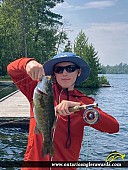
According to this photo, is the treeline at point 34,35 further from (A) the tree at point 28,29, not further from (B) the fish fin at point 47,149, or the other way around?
(B) the fish fin at point 47,149

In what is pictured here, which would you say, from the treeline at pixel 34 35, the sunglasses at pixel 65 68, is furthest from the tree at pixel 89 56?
the sunglasses at pixel 65 68

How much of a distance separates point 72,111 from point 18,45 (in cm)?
5401

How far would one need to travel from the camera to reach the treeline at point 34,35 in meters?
54.8

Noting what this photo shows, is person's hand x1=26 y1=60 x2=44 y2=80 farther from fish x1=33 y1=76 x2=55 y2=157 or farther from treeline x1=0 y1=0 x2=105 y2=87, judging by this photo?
treeline x1=0 y1=0 x2=105 y2=87

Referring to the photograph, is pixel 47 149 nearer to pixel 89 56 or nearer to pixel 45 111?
pixel 45 111

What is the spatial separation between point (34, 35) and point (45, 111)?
192ft

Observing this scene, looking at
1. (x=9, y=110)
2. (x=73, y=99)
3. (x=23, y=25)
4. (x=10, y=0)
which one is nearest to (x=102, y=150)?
(x=9, y=110)

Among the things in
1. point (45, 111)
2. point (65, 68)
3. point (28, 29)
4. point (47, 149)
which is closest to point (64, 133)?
point (47, 149)

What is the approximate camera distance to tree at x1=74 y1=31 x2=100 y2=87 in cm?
Result: 5388

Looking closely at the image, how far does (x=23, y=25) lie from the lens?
51812 mm

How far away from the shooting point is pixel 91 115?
280 cm

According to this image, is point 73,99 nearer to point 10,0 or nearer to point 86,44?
point 10,0

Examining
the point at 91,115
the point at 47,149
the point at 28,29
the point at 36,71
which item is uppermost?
the point at 28,29

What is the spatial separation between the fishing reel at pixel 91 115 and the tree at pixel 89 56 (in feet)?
165
